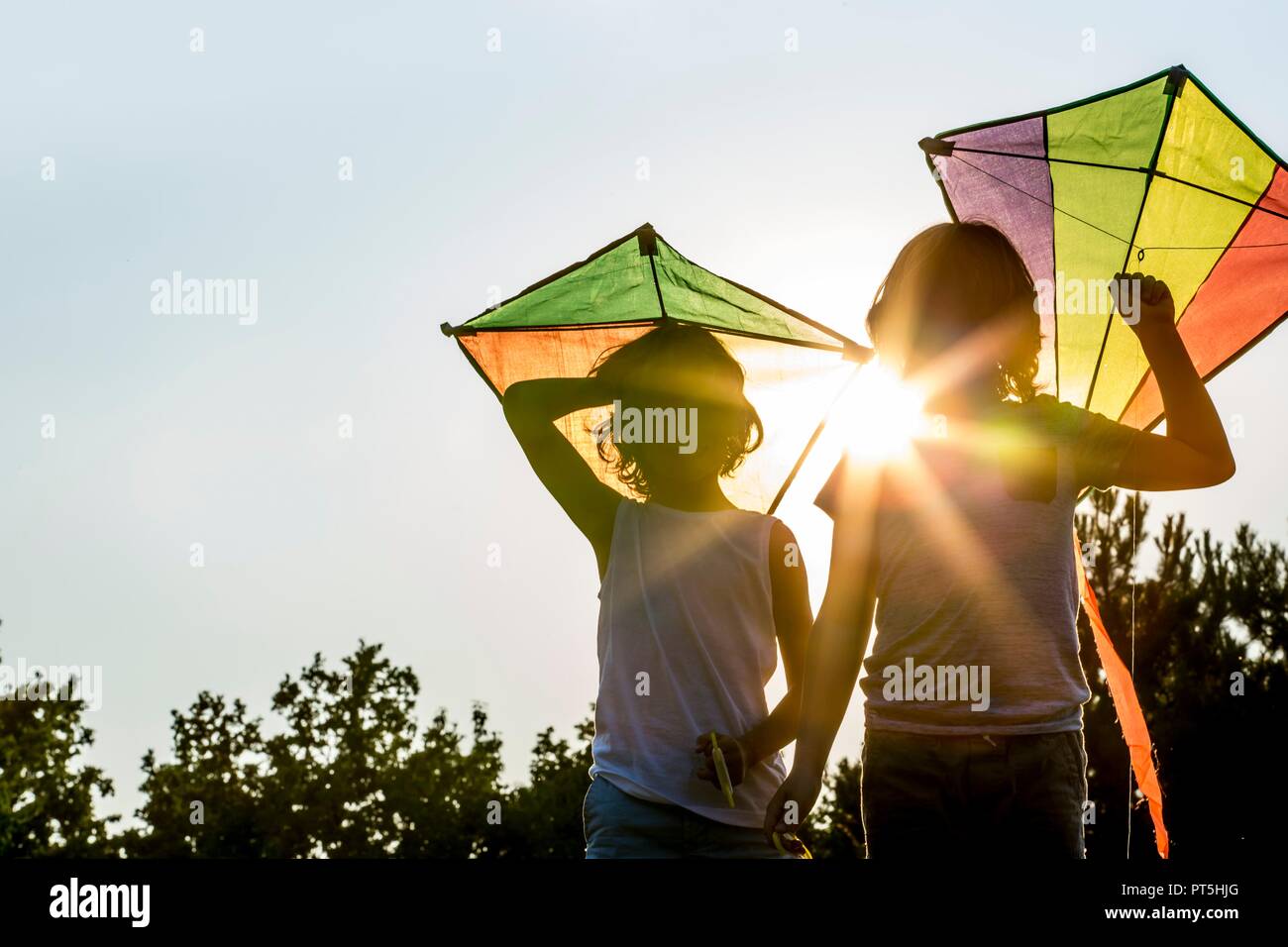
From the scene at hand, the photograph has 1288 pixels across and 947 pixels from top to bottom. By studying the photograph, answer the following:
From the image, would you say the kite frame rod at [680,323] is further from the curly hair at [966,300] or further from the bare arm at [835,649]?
the bare arm at [835,649]

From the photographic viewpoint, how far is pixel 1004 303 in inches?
147

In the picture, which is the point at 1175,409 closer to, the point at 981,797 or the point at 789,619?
the point at 981,797

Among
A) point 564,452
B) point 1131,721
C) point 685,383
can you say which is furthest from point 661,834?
point 1131,721

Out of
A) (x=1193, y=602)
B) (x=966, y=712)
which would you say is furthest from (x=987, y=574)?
(x=1193, y=602)

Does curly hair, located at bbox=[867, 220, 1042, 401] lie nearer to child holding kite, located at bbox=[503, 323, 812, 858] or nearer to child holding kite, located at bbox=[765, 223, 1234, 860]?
child holding kite, located at bbox=[765, 223, 1234, 860]

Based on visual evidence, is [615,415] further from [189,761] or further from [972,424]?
[189,761]

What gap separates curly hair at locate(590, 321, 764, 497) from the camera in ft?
13.6

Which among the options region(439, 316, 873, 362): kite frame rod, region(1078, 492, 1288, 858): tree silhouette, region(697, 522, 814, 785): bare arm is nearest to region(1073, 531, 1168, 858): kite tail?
region(697, 522, 814, 785): bare arm

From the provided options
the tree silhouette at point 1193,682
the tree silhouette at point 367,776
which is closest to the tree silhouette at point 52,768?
the tree silhouette at point 367,776

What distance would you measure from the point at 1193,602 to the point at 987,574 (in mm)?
25354

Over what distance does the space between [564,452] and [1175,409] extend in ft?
5.93

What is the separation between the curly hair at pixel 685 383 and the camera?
4141mm

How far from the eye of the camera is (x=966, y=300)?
3.74 metres

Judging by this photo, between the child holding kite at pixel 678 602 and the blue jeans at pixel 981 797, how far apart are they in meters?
0.44
